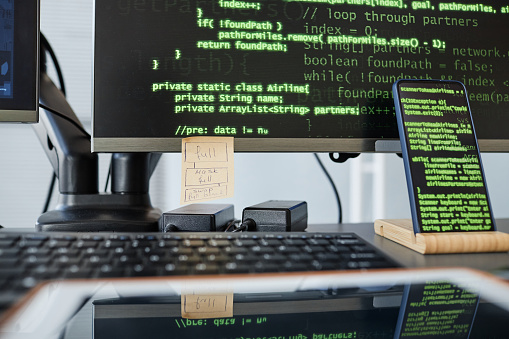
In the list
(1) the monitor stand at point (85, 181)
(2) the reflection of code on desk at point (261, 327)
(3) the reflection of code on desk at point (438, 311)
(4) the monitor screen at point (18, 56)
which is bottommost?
(2) the reflection of code on desk at point (261, 327)

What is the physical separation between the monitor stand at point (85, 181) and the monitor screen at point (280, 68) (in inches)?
3.3

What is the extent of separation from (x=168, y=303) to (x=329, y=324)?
0.43ft

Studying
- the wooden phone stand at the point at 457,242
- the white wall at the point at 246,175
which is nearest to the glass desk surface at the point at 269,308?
the wooden phone stand at the point at 457,242

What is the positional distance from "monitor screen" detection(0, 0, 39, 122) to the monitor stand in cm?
8

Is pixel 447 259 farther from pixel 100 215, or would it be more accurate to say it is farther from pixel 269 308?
pixel 100 215

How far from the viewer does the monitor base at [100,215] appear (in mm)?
604

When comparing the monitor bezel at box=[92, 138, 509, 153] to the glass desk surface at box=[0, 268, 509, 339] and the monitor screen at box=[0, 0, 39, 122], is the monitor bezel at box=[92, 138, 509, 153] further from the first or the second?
the glass desk surface at box=[0, 268, 509, 339]

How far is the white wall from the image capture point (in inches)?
54.7

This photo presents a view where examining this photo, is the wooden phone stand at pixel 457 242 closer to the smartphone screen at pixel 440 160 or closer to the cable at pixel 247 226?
the smartphone screen at pixel 440 160

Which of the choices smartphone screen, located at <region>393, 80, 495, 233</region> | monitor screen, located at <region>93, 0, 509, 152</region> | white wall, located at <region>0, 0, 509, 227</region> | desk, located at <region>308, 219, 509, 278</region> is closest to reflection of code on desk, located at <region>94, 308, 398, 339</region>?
desk, located at <region>308, 219, 509, 278</region>

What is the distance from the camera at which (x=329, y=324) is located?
0.29 m

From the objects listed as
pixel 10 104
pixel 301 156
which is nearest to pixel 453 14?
pixel 10 104

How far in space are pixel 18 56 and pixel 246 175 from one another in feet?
3.21

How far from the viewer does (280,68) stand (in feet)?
2.11
